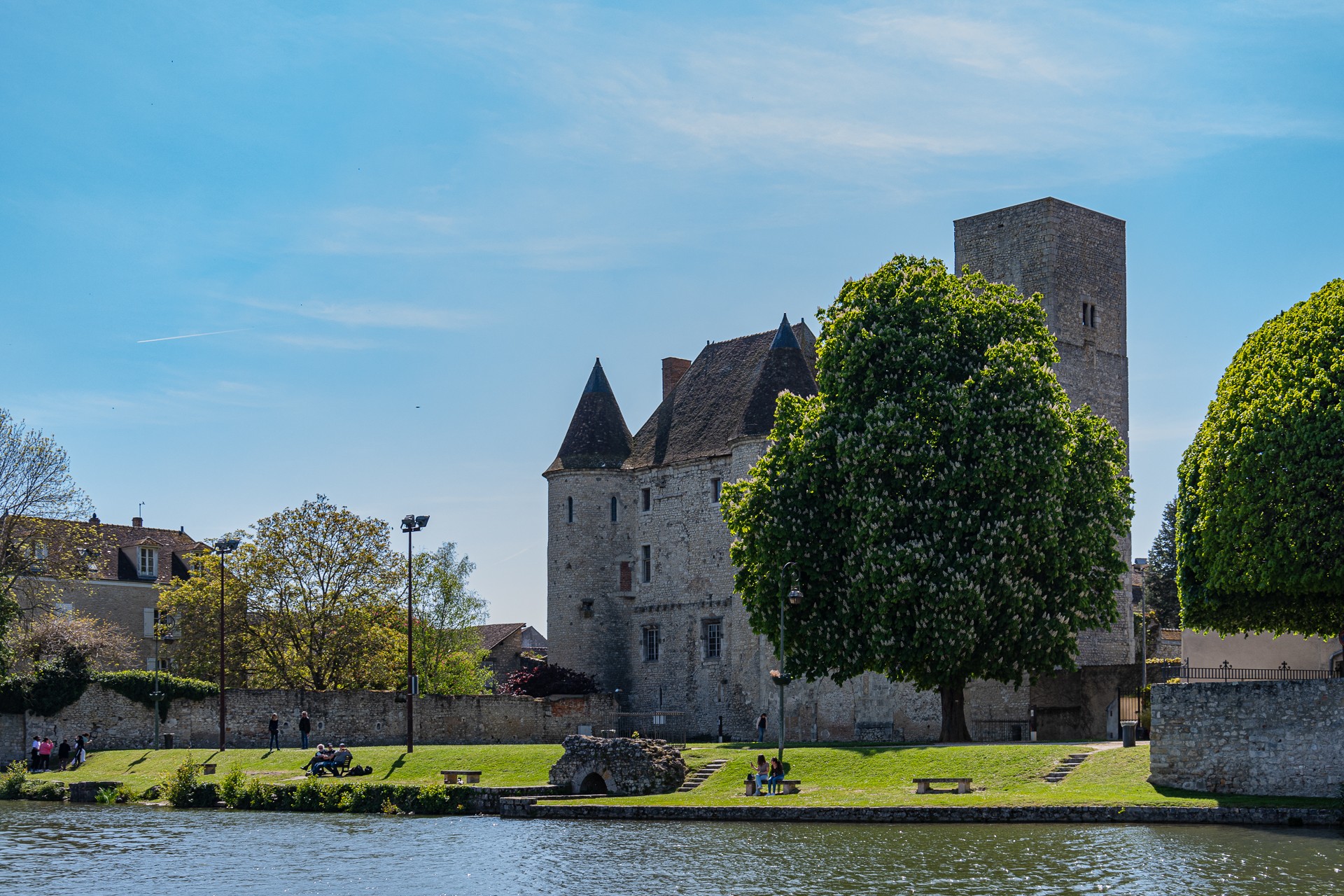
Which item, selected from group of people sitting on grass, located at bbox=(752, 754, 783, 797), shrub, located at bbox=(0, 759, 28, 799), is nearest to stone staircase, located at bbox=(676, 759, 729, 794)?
group of people sitting on grass, located at bbox=(752, 754, 783, 797)

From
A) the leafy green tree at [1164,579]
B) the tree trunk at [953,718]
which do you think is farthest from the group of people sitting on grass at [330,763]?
the leafy green tree at [1164,579]

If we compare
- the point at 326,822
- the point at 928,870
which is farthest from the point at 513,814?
the point at 928,870

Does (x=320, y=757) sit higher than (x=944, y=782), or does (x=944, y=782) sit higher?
(x=944, y=782)

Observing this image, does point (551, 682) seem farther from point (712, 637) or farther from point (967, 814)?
point (967, 814)

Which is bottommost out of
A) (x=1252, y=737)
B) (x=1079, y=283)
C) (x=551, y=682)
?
(x=551, y=682)

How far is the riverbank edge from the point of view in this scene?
91.5 ft

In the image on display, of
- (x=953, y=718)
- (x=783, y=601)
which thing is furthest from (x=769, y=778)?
(x=953, y=718)

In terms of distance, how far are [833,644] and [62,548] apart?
89.1 feet

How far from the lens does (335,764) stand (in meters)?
40.2

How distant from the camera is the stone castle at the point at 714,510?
51.7 metres

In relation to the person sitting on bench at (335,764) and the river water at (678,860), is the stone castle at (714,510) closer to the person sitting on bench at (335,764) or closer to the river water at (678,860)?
the person sitting on bench at (335,764)

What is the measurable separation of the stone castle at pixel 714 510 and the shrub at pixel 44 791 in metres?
21.9

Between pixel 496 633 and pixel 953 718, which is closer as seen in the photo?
pixel 953 718

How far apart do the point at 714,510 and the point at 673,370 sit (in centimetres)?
957
